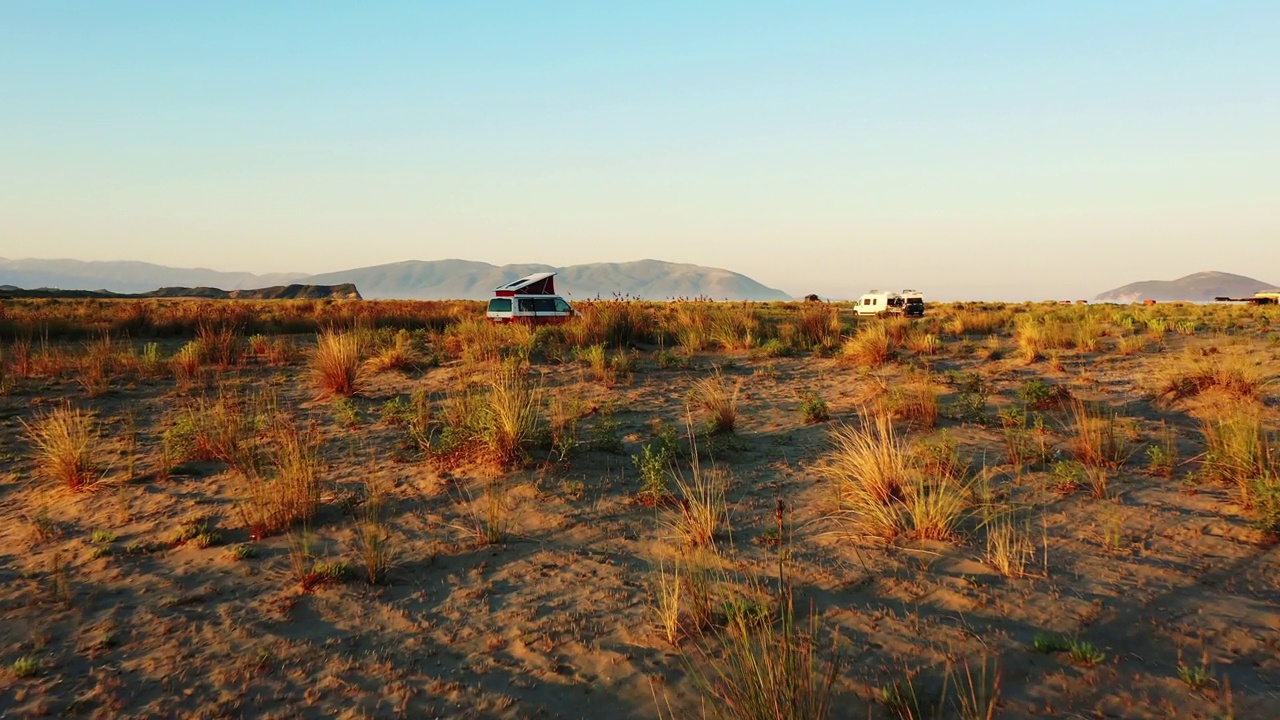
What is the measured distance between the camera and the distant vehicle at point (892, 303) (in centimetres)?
3117

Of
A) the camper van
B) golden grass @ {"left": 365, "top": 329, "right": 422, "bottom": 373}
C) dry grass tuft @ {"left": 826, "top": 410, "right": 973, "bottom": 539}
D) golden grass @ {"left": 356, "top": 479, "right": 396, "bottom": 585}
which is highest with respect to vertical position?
the camper van

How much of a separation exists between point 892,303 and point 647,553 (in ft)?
103

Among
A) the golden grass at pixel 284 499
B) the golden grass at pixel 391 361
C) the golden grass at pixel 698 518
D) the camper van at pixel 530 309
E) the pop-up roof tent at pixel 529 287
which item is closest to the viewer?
the golden grass at pixel 698 518

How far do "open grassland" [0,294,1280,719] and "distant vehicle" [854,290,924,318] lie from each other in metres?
22.0

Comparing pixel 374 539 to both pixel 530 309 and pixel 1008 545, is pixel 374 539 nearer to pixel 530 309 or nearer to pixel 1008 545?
pixel 1008 545

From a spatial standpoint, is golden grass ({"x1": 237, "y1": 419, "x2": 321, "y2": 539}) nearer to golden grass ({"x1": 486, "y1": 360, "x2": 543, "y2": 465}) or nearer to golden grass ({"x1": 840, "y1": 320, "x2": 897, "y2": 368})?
golden grass ({"x1": 486, "y1": 360, "x2": 543, "y2": 465})

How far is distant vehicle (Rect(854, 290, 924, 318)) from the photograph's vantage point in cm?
3117

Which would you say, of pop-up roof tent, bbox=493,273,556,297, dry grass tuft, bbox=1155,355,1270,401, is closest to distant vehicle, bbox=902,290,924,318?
pop-up roof tent, bbox=493,273,556,297

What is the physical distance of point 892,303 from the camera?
110 feet

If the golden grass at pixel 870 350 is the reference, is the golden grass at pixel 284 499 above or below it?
below

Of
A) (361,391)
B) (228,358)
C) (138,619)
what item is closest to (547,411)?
(361,391)

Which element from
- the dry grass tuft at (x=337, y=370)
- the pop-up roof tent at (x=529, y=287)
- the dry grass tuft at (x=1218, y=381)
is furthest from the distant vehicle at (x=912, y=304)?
the dry grass tuft at (x=337, y=370)

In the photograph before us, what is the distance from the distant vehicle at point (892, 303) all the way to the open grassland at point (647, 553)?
2197 cm

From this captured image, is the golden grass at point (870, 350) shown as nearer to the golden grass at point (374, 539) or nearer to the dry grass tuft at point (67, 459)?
the golden grass at point (374, 539)
